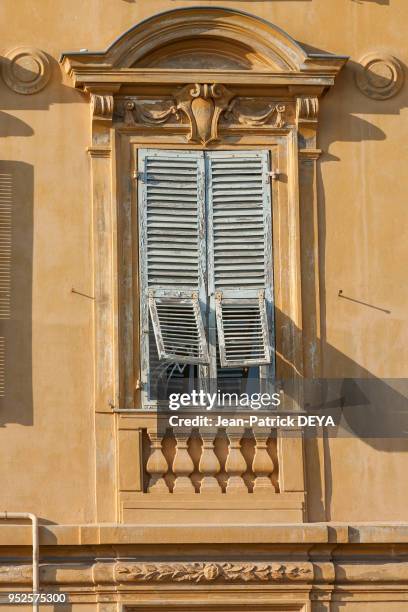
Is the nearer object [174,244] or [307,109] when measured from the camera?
[174,244]

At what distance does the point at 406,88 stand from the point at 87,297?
3.44m

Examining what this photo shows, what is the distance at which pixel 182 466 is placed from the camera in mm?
19828

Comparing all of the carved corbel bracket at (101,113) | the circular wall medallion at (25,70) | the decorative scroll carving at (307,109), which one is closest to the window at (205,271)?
the carved corbel bracket at (101,113)

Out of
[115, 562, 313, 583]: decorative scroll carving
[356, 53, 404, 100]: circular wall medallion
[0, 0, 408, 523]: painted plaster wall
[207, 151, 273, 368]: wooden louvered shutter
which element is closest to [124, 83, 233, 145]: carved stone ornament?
[207, 151, 273, 368]: wooden louvered shutter

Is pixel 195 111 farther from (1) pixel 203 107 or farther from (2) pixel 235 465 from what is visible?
(2) pixel 235 465

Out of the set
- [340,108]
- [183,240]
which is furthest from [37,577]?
[340,108]

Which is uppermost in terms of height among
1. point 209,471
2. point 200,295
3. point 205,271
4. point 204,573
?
point 205,271

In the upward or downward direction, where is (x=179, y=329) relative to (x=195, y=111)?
downward

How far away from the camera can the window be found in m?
19.9

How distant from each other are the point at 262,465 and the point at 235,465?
0.76ft

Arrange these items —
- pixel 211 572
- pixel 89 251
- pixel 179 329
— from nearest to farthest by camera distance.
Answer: pixel 211 572 → pixel 179 329 → pixel 89 251

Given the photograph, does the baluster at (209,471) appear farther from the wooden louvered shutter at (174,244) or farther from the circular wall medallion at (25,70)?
the circular wall medallion at (25,70)

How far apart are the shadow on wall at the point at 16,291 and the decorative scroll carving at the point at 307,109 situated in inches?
95.0

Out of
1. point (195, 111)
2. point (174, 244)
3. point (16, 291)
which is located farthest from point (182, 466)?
point (195, 111)
